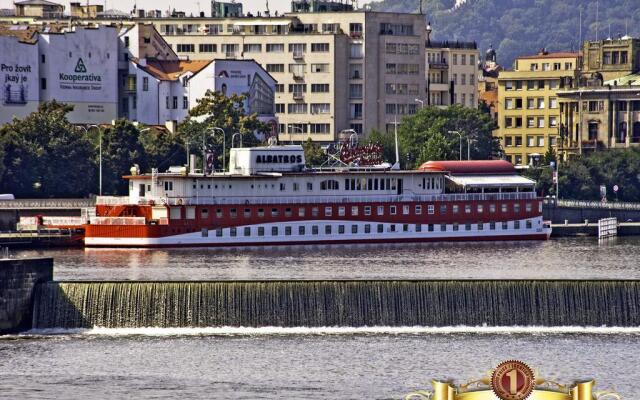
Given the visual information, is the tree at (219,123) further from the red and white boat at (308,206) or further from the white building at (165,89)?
the red and white boat at (308,206)

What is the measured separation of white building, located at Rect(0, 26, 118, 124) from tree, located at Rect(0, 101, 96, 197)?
22.7 meters

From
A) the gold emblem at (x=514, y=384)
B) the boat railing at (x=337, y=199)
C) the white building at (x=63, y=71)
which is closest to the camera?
the gold emblem at (x=514, y=384)

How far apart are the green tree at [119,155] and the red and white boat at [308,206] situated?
13336 mm

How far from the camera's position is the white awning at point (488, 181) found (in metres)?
152

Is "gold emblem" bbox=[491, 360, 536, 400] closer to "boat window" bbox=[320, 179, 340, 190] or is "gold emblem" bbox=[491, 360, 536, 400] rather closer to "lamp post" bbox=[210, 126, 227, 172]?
"boat window" bbox=[320, 179, 340, 190]

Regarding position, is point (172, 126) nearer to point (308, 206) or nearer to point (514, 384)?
point (308, 206)

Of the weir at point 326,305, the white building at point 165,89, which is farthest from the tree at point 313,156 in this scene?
the weir at point 326,305

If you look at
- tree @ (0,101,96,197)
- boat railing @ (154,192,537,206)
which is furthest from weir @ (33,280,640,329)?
tree @ (0,101,96,197)

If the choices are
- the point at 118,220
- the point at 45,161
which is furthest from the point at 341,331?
the point at 45,161

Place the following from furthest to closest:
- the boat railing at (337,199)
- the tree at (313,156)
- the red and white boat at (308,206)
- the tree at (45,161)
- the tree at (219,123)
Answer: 1. the tree at (313,156)
2. the tree at (219,123)
3. the tree at (45,161)
4. the boat railing at (337,199)
5. the red and white boat at (308,206)

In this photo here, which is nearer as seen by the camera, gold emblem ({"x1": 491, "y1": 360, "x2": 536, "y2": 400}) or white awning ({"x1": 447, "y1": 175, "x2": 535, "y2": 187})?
gold emblem ({"x1": 491, "y1": 360, "x2": 536, "y2": 400})

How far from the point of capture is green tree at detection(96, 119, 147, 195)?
16288 cm

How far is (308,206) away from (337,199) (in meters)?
2.50

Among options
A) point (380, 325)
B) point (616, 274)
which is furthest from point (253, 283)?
point (616, 274)
